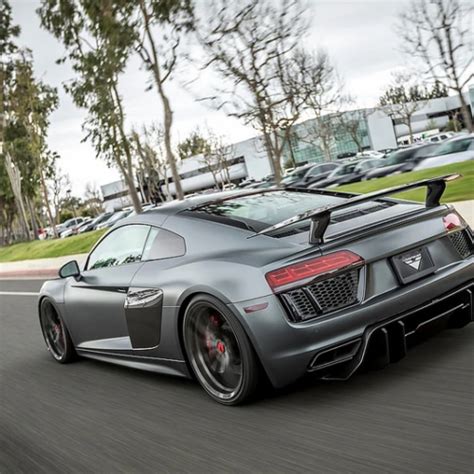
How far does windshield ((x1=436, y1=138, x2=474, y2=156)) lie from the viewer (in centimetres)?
2255

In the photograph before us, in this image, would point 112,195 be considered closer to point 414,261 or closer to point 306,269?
point 414,261

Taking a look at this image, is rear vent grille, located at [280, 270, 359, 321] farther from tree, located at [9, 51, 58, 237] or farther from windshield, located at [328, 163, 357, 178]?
tree, located at [9, 51, 58, 237]

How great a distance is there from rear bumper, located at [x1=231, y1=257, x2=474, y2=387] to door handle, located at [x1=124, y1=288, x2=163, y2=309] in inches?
32.2

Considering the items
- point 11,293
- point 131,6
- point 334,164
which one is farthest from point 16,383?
point 334,164

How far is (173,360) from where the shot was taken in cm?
451

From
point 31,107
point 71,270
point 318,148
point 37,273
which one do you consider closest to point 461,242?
point 71,270

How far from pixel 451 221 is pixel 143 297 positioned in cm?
208

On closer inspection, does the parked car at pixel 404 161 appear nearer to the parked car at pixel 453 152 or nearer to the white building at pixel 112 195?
the parked car at pixel 453 152

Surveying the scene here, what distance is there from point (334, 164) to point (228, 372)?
33.3m

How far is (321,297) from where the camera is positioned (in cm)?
371

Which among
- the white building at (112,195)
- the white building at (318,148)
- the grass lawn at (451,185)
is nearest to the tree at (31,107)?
the grass lawn at (451,185)

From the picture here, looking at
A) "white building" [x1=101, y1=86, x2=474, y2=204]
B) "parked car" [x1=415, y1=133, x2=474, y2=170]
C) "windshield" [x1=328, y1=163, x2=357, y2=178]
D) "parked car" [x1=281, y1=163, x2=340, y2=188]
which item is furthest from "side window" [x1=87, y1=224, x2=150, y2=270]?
"white building" [x1=101, y1=86, x2=474, y2=204]

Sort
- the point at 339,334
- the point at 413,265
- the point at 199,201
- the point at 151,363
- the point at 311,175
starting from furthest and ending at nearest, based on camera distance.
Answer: the point at 311,175 → the point at 199,201 → the point at 151,363 → the point at 413,265 → the point at 339,334

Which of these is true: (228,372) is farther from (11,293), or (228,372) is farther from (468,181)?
(468,181)
